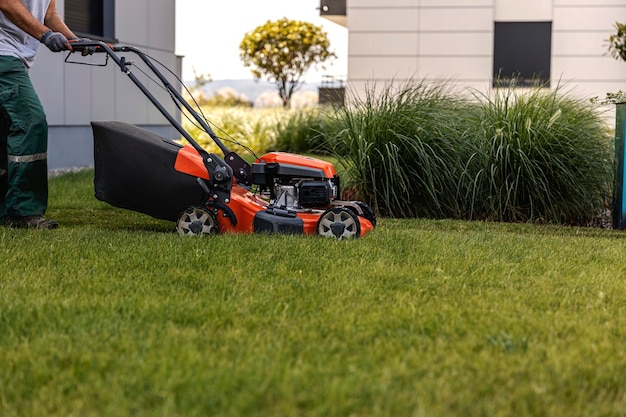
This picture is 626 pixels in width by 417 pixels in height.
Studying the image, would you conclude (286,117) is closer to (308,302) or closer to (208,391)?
(308,302)

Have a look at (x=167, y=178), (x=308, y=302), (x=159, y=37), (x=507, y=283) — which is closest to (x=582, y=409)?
(x=308, y=302)

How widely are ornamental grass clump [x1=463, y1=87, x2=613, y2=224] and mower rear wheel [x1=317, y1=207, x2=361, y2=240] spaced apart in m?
2.12

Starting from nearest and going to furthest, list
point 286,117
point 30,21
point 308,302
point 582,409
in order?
point 582,409
point 308,302
point 30,21
point 286,117

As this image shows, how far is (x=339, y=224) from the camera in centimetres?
490

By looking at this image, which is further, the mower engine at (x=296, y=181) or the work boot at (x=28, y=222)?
the work boot at (x=28, y=222)

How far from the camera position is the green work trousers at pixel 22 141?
5.43m

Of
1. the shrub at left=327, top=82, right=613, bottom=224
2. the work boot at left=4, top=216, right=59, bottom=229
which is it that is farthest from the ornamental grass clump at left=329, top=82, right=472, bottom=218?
the work boot at left=4, top=216, right=59, bottom=229

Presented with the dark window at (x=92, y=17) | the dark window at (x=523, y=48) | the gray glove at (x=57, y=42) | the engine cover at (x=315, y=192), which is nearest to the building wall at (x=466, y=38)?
the dark window at (x=523, y=48)

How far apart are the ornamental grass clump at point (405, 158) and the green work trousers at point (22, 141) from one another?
7.92ft

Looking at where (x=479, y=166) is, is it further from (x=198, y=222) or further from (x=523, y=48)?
(x=523, y=48)

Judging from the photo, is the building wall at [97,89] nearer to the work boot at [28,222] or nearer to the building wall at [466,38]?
the work boot at [28,222]

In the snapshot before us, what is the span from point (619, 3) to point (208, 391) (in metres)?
21.7

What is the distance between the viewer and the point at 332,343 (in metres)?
2.86

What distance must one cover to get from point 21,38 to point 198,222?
1682 millimetres
